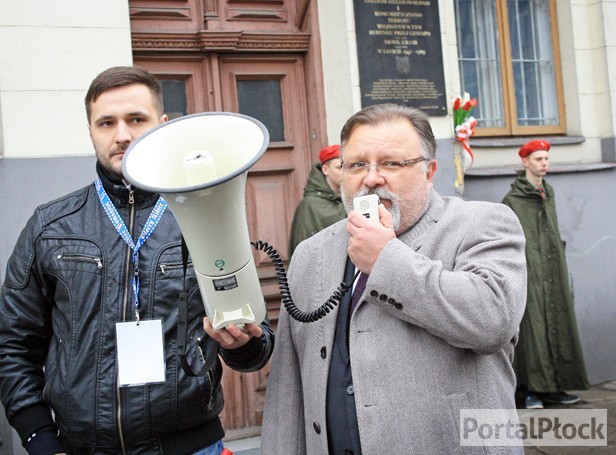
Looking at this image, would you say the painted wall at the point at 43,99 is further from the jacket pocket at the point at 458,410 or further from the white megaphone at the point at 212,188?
the jacket pocket at the point at 458,410

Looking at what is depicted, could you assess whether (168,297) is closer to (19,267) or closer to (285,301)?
(285,301)

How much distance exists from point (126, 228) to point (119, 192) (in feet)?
0.41

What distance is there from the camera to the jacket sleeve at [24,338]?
2.25 meters

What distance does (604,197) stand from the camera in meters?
6.58

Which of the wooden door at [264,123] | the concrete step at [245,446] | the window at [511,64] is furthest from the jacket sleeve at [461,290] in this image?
the window at [511,64]

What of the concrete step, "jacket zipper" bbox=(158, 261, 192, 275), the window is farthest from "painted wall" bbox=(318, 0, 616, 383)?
"jacket zipper" bbox=(158, 261, 192, 275)

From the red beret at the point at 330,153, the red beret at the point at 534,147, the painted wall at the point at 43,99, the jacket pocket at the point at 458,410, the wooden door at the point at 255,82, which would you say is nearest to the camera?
the jacket pocket at the point at 458,410

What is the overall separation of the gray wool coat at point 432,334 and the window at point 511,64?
4659 mm

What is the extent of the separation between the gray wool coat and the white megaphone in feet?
1.02

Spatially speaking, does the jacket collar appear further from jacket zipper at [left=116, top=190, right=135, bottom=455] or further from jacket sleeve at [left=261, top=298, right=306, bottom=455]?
jacket sleeve at [left=261, top=298, right=306, bottom=455]

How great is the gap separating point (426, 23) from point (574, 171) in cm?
204

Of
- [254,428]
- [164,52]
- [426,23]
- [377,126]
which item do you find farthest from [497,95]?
[377,126]

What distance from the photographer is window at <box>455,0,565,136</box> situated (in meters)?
6.51

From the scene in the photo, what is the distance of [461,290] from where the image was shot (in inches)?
71.0
